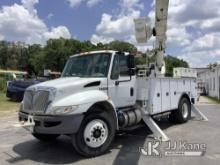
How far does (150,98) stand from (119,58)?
1670 millimetres

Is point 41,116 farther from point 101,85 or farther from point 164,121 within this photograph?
point 164,121

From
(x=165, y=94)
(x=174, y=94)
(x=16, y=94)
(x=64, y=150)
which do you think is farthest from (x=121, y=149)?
(x=16, y=94)

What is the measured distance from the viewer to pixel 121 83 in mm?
7574

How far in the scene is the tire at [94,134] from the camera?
6.32 meters

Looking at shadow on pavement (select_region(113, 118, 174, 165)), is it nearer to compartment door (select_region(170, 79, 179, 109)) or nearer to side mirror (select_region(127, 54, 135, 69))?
compartment door (select_region(170, 79, 179, 109))

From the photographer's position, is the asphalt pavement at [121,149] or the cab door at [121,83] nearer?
the asphalt pavement at [121,149]

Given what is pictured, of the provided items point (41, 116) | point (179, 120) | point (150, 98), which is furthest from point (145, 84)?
point (41, 116)

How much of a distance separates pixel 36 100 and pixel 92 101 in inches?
47.8

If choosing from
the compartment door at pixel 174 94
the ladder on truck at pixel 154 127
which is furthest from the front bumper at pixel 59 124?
the compartment door at pixel 174 94

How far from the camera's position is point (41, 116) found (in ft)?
20.6

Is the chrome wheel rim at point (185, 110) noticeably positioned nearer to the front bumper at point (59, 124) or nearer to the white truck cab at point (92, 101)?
the white truck cab at point (92, 101)
